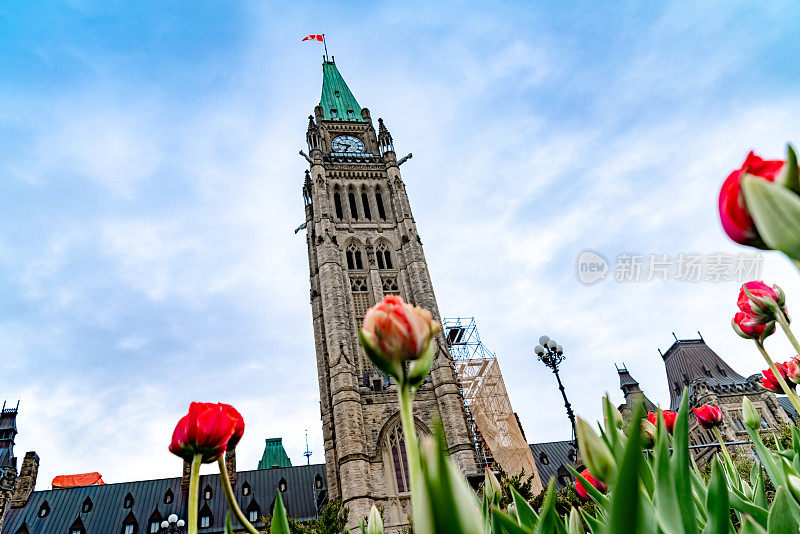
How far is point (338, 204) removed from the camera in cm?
3256

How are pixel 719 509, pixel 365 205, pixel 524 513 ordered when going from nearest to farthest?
pixel 719 509, pixel 524 513, pixel 365 205

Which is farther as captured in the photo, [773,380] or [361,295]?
[361,295]

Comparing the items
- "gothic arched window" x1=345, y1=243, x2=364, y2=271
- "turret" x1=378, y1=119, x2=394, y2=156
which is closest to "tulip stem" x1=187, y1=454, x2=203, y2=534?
"gothic arched window" x1=345, y1=243, x2=364, y2=271

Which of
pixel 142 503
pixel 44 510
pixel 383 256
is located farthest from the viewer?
Answer: pixel 142 503

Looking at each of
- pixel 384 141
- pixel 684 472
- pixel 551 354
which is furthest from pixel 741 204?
pixel 384 141

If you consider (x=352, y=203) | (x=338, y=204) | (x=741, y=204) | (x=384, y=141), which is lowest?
(x=741, y=204)

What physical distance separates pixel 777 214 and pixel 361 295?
90.6 feet

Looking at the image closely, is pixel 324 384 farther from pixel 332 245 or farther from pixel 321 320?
pixel 332 245

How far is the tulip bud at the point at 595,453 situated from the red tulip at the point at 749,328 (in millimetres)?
1402

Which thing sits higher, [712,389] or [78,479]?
[78,479]

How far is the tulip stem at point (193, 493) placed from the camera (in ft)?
3.83

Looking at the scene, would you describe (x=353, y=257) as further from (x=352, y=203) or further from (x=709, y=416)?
(x=709, y=416)

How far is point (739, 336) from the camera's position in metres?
2.49

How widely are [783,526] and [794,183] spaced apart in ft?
2.90
